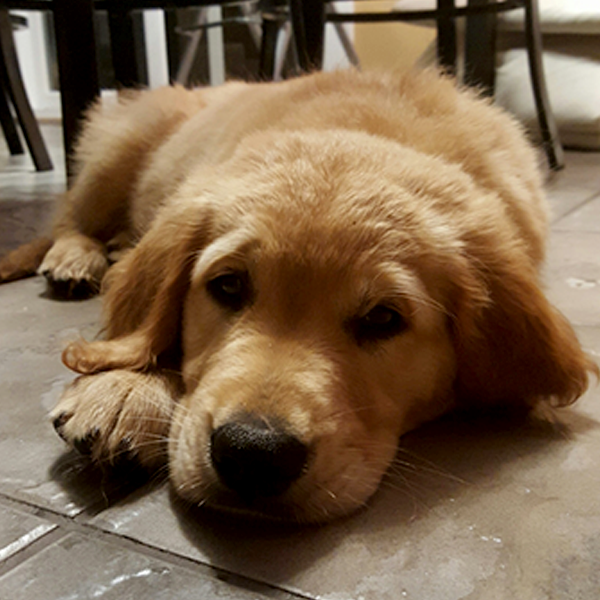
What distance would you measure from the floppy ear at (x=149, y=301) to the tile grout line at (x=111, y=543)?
44cm

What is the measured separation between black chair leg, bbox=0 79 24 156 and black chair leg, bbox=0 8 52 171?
41 centimetres

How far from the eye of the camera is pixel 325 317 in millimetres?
1552

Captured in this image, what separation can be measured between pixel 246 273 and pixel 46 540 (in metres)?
0.65

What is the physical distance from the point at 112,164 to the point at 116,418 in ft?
6.49

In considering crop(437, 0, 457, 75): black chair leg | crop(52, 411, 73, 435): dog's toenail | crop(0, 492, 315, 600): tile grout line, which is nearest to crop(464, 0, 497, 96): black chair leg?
crop(437, 0, 457, 75): black chair leg

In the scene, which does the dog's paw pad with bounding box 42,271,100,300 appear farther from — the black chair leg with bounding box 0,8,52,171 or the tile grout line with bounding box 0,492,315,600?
the black chair leg with bounding box 0,8,52,171

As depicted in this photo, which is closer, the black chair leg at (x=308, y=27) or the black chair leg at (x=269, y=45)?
the black chair leg at (x=308, y=27)

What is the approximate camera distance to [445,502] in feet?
4.65

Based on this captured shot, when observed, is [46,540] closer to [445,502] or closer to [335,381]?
[335,381]

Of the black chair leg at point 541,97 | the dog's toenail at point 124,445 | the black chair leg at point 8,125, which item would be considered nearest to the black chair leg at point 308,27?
the black chair leg at point 541,97

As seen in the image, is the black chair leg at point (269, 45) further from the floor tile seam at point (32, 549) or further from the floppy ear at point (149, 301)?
the floor tile seam at point (32, 549)

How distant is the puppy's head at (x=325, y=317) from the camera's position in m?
1.35

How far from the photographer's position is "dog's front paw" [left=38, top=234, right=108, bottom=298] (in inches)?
109

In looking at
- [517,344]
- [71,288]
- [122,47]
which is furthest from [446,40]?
[517,344]
